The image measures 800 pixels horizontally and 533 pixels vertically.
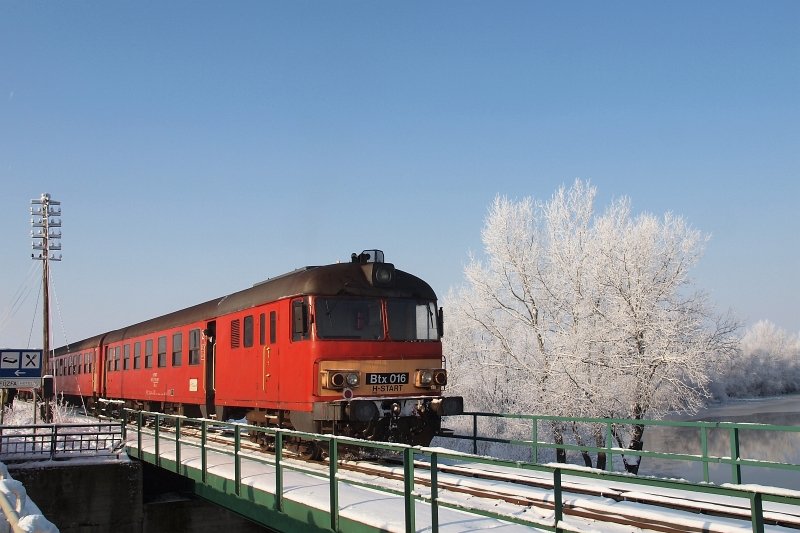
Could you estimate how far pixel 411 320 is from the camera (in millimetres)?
14297

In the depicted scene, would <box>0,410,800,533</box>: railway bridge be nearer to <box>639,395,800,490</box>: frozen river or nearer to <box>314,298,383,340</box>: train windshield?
<box>314,298,383,340</box>: train windshield

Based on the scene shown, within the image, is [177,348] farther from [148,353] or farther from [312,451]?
[312,451]

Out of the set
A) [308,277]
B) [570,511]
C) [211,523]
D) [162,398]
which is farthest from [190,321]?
[570,511]

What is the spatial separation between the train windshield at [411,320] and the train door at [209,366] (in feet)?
17.3

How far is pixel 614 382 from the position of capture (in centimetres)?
2772

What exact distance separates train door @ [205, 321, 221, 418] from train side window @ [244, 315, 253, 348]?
2.11 m

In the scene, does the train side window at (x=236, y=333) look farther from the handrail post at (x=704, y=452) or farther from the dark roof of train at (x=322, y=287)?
the handrail post at (x=704, y=452)

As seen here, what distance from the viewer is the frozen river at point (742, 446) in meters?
29.8

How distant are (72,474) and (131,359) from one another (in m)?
9.02

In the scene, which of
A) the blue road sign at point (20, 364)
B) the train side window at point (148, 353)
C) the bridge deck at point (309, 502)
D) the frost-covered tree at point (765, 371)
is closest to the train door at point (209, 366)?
the bridge deck at point (309, 502)

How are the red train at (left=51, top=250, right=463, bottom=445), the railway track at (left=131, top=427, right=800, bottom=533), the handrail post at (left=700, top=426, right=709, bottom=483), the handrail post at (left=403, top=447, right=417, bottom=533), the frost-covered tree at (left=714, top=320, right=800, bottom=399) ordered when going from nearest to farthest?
the handrail post at (left=403, top=447, right=417, bottom=533), the railway track at (left=131, top=427, right=800, bottom=533), the handrail post at (left=700, top=426, right=709, bottom=483), the red train at (left=51, top=250, right=463, bottom=445), the frost-covered tree at (left=714, top=320, right=800, bottom=399)

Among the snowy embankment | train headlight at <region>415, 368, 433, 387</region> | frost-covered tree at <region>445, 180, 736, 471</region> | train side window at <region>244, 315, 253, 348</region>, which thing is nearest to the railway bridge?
train headlight at <region>415, 368, 433, 387</region>

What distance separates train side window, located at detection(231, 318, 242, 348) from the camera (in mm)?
16031

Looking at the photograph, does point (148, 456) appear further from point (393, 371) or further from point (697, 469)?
point (697, 469)
